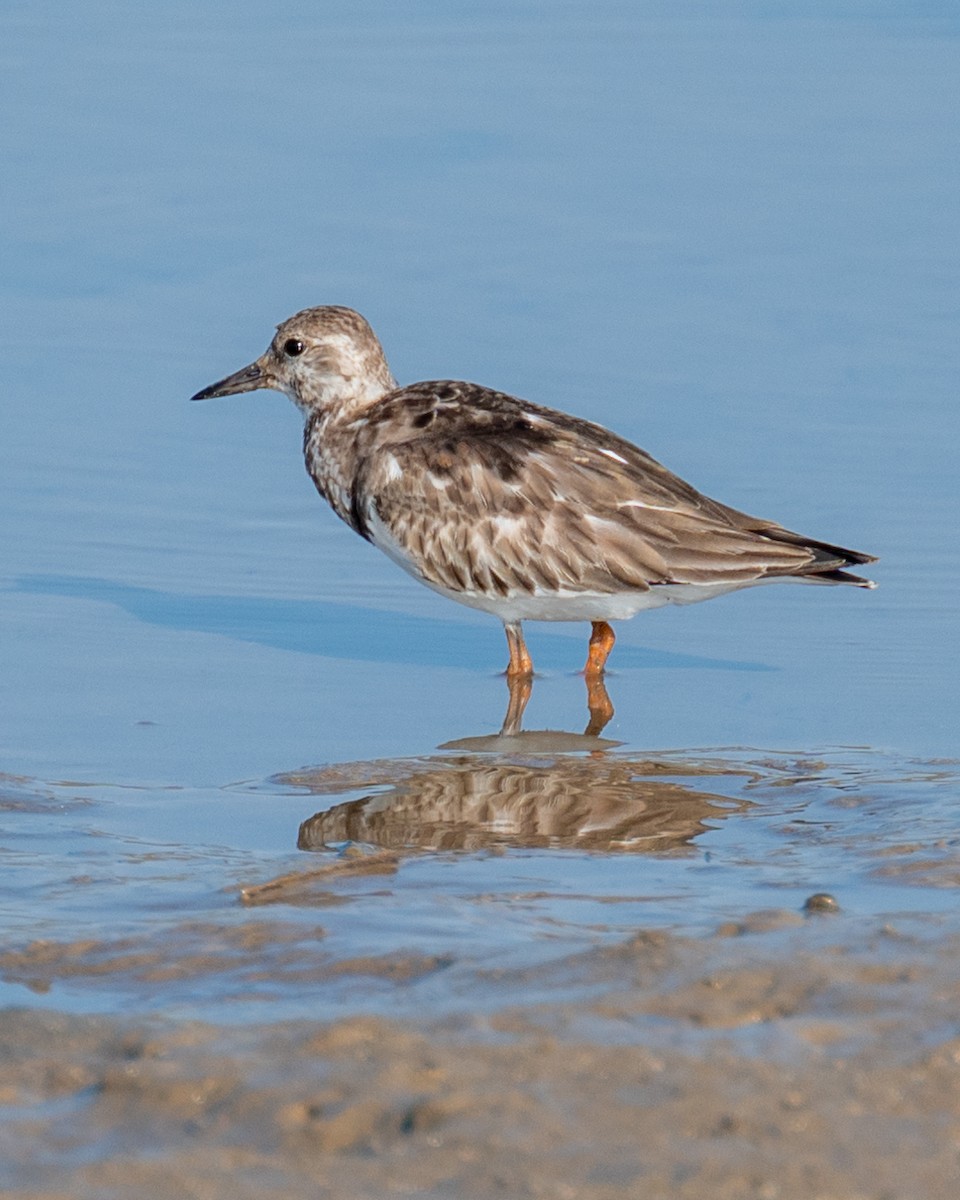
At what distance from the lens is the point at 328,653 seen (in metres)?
8.09

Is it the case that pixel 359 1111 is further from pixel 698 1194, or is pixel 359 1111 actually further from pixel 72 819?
pixel 72 819

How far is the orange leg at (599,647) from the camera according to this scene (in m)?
Result: 7.96

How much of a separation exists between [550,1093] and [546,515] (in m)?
4.29

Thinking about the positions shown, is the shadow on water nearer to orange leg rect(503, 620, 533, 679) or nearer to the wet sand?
orange leg rect(503, 620, 533, 679)

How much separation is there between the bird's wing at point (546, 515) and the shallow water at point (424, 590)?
0.45 meters

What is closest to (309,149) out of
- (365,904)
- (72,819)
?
(72,819)

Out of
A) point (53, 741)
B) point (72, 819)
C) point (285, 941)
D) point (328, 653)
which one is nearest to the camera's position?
point (285, 941)

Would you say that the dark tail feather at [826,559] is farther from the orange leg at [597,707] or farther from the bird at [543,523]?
the orange leg at [597,707]

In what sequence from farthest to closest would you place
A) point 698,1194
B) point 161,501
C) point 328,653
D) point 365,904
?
point 161,501, point 328,653, point 365,904, point 698,1194

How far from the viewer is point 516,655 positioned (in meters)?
7.95

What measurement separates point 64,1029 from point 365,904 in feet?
3.27

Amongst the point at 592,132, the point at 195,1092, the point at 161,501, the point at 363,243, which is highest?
the point at 592,132

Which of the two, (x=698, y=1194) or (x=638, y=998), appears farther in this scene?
(x=638, y=998)

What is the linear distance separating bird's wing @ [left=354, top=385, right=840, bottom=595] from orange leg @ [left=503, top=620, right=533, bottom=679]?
0.57 ft
